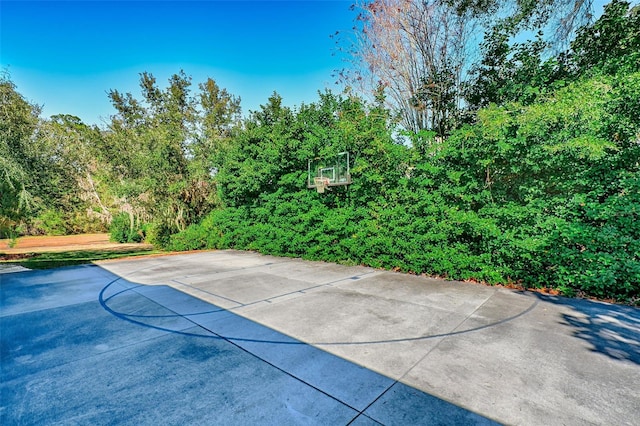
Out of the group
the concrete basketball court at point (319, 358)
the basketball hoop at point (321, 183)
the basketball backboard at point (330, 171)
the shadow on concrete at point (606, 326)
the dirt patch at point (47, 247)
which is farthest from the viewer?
the dirt patch at point (47, 247)

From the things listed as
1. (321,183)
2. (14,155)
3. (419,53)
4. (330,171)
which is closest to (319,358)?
(321,183)

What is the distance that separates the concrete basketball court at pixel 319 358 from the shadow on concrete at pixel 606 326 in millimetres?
23

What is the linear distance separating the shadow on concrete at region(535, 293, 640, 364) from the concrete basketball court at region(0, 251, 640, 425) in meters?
0.02

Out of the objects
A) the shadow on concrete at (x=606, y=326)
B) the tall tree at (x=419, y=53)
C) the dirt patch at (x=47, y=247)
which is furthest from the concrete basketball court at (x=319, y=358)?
the dirt patch at (x=47, y=247)

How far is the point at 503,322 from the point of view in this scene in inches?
138

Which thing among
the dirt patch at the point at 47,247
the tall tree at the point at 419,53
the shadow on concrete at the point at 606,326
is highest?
the tall tree at the point at 419,53

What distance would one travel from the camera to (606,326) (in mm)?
3359

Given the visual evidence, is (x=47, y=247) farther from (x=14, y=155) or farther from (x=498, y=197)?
(x=498, y=197)

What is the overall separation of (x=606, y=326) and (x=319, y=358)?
3.57 metres

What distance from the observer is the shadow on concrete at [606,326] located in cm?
280

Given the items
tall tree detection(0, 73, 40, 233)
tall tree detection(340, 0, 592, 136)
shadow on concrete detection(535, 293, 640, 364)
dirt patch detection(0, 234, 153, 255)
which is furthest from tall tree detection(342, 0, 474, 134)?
dirt patch detection(0, 234, 153, 255)

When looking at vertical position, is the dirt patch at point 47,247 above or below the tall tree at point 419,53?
below

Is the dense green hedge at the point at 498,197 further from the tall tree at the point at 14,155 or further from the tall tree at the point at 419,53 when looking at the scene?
the tall tree at the point at 14,155

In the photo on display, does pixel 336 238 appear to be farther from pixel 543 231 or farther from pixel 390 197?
pixel 543 231
